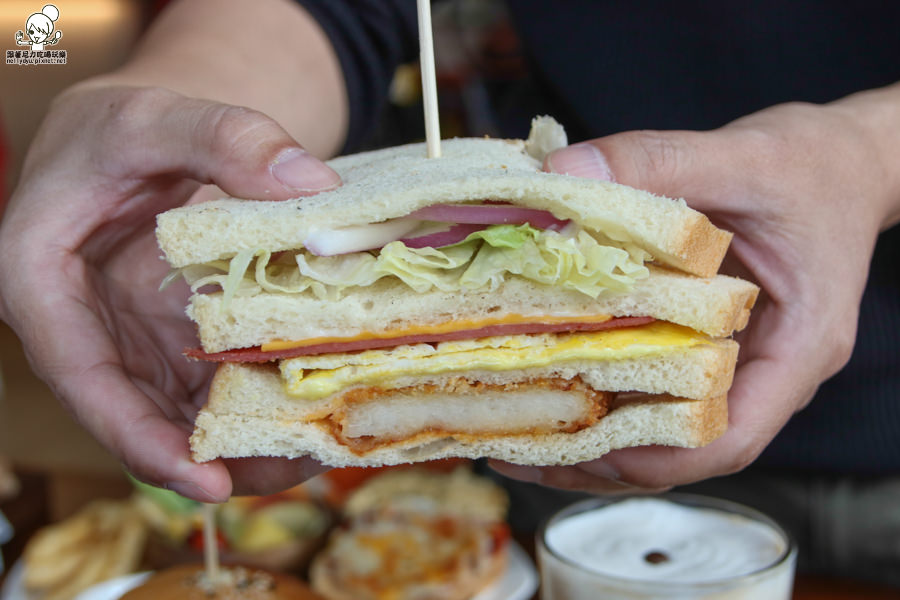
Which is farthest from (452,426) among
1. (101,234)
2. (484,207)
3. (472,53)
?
(472,53)

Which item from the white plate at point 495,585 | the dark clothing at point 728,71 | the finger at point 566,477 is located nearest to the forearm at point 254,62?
the dark clothing at point 728,71

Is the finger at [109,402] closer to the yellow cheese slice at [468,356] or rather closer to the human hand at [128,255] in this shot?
the human hand at [128,255]

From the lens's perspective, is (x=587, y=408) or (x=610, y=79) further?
(x=610, y=79)

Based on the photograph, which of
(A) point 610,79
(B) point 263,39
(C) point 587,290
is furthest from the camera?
(A) point 610,79

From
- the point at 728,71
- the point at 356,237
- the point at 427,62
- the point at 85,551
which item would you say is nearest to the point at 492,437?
the point at 356,237

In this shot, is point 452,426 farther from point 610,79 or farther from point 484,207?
point 610,79

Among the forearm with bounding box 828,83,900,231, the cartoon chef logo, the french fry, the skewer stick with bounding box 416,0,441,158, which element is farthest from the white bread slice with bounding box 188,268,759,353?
the french fry

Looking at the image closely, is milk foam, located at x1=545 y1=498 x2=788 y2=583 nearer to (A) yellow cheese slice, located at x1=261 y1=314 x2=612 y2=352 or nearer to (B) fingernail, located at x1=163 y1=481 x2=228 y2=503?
(A) yellow cheese slice, located at x1=261 y1=314 x2=612 y2=352
